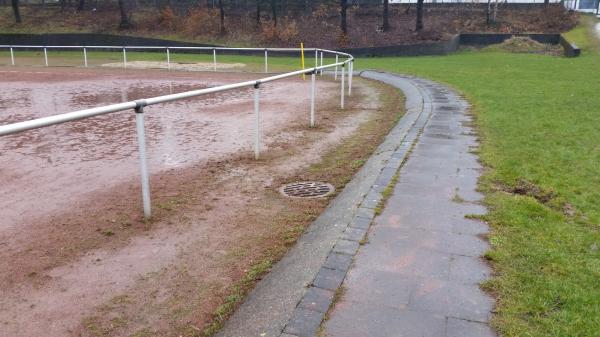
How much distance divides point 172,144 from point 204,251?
4469 mm

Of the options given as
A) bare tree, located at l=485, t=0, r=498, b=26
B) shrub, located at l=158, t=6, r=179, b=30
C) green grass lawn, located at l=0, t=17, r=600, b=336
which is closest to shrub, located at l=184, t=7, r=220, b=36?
shrub, located at l=158, t=6, r=179, b=30

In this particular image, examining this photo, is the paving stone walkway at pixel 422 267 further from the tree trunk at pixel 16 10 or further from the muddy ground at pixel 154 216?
the tree trunk at pixel 16 10

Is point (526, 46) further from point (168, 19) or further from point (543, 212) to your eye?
point (543, 212)

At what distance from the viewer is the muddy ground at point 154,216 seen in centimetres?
339

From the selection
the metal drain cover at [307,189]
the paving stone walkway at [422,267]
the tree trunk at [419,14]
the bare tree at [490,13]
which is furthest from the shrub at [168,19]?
the paving stone walkway at [422,267]

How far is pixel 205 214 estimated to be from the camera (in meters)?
5.14

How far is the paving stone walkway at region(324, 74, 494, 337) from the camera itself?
296 centimetres

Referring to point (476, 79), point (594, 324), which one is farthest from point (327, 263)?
point (476, 79)

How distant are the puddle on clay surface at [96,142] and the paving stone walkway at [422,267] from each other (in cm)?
330

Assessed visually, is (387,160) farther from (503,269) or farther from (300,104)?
(300,104)

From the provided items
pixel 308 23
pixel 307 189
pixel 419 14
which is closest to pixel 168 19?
pixel 308 23

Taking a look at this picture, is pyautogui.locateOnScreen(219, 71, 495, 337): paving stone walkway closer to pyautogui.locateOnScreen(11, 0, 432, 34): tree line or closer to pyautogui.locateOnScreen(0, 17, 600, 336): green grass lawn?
pyautogui.locateOnScreen(0, 17, 600, 336): green grass lawn

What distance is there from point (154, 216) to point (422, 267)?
2695 millimetres

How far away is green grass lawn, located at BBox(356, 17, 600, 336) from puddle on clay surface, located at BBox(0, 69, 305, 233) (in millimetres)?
4143
